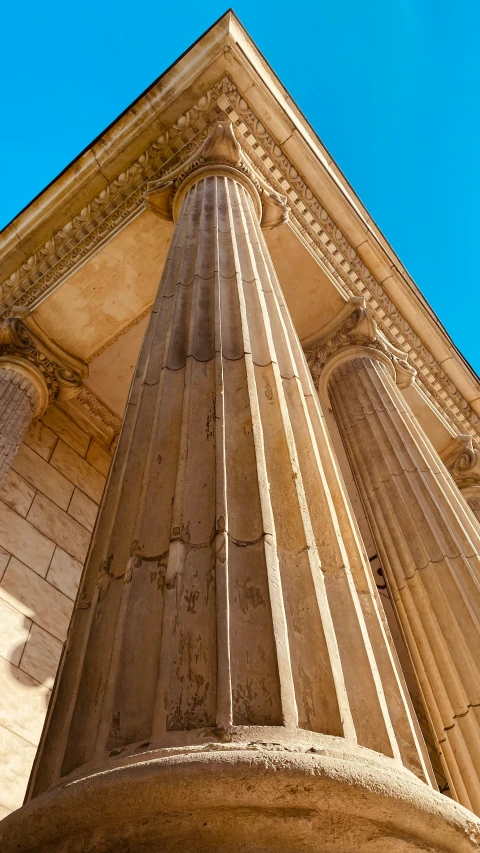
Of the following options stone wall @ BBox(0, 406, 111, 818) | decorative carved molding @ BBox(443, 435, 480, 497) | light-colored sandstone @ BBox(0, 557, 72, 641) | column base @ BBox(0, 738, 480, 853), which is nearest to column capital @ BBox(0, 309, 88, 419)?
stone wall @ BBox(0, 406, 111, 818)

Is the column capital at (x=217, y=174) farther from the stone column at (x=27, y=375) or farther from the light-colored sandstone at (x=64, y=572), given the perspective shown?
the light-colored sandstone at (x=64, y=572)

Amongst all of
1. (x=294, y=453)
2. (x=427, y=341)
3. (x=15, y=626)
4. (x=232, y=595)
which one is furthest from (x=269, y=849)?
(x=427, y=341)

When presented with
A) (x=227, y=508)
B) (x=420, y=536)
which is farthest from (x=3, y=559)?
(x=227, y=508)

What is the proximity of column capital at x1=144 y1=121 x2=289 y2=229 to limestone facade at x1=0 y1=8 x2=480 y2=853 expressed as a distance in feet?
0.17

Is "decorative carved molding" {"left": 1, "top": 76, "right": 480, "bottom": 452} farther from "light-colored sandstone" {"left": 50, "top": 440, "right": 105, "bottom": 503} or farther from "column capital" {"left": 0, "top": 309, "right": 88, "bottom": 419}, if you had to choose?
"light-colored sandstone" {"left": 50, "top": 440, "right": 105, "bottom": 503}

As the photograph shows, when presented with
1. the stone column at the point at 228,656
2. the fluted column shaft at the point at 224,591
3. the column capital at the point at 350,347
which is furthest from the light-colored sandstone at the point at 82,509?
the fluted column shaft at the point at 224,591

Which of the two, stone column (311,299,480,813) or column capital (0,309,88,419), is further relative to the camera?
column capital (0,309,88,419)

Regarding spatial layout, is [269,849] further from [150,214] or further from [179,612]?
[150,214]

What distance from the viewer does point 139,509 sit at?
155 inches

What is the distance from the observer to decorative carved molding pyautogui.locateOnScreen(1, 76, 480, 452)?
12102 millimetres

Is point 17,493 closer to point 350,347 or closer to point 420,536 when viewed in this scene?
point 350,347

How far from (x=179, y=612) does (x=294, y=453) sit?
57.9 inches

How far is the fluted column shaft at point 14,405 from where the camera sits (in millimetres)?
10070

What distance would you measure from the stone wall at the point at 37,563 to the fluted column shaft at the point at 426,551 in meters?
5.35
